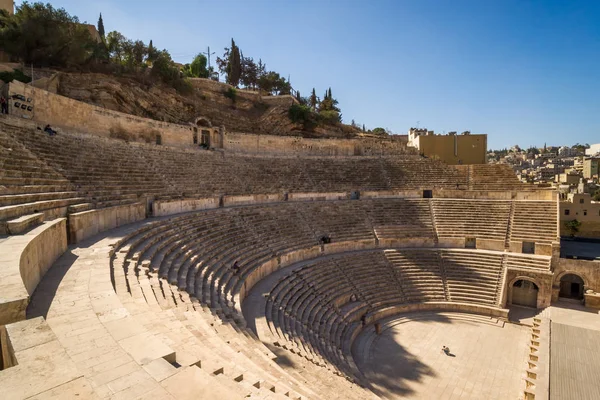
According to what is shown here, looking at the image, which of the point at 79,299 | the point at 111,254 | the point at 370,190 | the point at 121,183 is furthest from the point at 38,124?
the point at 370,190

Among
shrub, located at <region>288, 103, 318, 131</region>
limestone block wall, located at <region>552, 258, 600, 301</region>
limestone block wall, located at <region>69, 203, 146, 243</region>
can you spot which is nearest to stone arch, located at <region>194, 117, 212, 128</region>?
shrub, located at <region>288, 103, 318, 131</region>

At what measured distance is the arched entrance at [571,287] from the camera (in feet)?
52.4

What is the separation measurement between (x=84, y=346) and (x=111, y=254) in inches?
178

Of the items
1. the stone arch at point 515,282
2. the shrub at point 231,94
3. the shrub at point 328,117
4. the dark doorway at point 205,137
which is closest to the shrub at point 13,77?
the dark doorway at point 205,137

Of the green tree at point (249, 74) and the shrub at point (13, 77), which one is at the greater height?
the green tree at point (249, 74)

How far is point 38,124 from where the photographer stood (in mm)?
12891

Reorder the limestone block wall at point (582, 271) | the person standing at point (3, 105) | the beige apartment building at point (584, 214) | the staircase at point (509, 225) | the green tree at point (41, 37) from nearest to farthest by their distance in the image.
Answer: the person standing at point (3, 105) < the limestone block wall at point (582, 271) < the staircase at point (509, 225) < the green tree at point (41, 37) < the beige apartment building at point (584, 214)

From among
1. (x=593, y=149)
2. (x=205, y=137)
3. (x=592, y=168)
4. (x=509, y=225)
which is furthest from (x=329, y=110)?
(x=593, y=149)

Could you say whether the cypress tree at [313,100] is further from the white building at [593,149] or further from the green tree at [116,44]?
the white building at [593,149]

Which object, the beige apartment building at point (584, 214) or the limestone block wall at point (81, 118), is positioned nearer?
the limestone block wall at point (81, 118)

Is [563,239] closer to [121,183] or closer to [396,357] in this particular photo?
[396,357]

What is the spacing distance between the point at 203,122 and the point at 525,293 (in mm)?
24482

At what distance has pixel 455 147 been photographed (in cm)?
2922

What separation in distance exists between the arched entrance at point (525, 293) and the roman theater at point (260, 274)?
0.09 m
